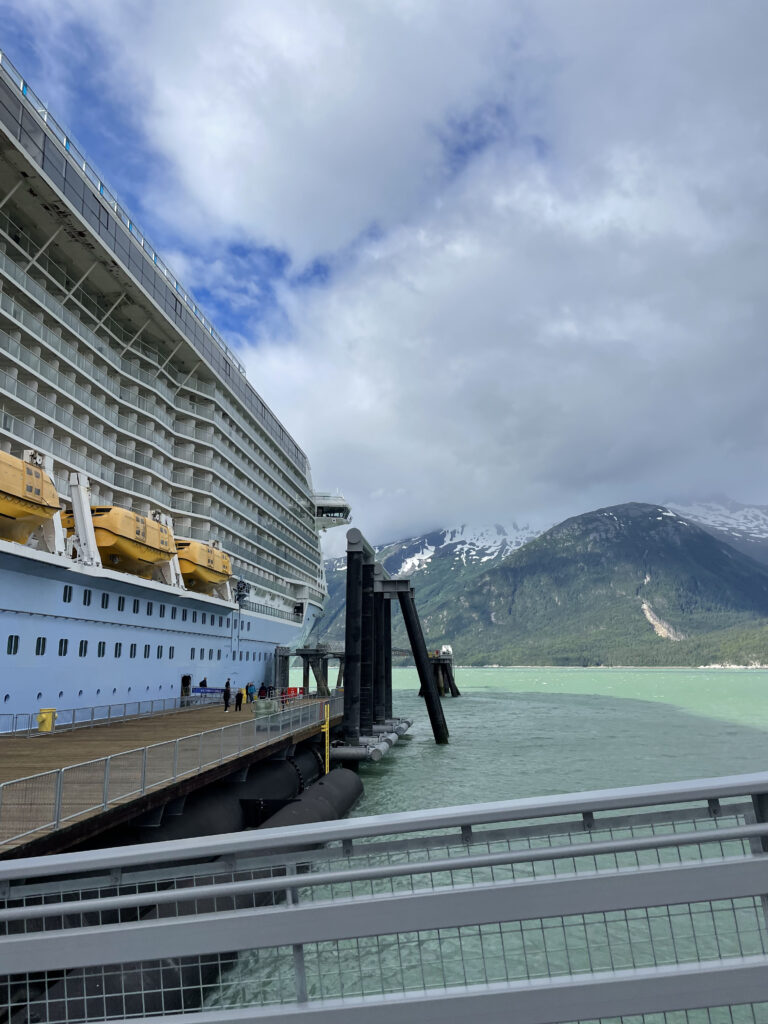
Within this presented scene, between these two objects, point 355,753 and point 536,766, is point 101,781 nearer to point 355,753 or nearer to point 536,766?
point 355,753

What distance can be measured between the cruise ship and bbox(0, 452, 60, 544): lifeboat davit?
58mm

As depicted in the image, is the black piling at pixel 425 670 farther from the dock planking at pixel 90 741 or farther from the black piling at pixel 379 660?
the dock planking at pixel 90 741

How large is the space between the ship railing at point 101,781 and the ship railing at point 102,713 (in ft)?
26.5

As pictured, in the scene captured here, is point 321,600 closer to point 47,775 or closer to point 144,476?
point 144,476

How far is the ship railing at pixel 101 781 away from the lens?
1034 cm

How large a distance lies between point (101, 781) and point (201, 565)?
27.0m

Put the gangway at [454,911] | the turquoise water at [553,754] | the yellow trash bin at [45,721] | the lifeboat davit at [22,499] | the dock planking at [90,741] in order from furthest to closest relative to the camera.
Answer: the turquoise water at [553,754] → the lifeboat davit at [22,499] → the yellow trash bin at [45,721] → the dock planking at [90,741] → the gangway at [454,911]

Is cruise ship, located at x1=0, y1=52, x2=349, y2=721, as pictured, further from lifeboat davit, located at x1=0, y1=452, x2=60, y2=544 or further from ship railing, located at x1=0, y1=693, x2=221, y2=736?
ship railing, located at x1=0, y1=693, x2=221, y2=736

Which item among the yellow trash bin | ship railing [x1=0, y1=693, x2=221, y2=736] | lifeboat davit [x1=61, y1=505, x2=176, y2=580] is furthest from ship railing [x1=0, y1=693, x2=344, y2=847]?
lifeboat davit [x1=61, y1=505, x2=176, y2=580]

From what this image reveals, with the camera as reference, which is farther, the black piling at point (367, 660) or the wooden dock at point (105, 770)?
the black piling at point (367, 660)

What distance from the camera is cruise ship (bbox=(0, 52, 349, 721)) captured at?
25.5m

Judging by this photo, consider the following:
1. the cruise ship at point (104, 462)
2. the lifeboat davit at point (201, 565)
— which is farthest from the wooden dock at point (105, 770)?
the lifeboat davit at point (201, 565)

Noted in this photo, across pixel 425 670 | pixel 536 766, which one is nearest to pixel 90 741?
pixel 536 766

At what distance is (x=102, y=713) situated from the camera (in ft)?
91.7
